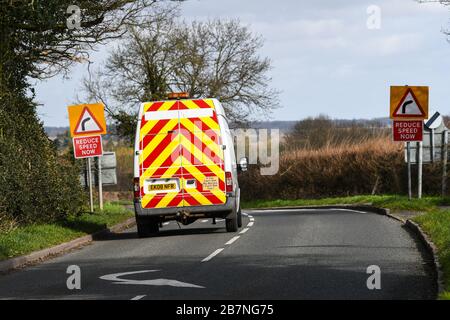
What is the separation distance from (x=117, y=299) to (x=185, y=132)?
876 cm

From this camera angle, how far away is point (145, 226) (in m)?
19.2

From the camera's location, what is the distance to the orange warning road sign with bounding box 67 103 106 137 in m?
22.2

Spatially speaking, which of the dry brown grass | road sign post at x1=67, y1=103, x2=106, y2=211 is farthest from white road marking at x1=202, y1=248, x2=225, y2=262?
the dry brown grass

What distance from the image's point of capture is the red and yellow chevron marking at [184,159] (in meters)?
18.5

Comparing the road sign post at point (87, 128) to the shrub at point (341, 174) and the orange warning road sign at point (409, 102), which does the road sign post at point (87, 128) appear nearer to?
the orange warning road sign at point (409, 102)

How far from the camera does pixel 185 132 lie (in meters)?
18.5

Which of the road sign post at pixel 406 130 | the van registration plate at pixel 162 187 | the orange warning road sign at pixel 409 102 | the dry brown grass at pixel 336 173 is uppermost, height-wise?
the orange warning road sign at pixel 409 102

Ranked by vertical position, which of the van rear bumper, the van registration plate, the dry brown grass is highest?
the van registration plate

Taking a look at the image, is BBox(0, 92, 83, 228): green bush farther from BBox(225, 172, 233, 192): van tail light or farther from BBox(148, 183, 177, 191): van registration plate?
BBox(225, 172, 233, 192): van tail light

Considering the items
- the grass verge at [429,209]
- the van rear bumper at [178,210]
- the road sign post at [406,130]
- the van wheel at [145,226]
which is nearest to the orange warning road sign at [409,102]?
the road sign post at [406,130]

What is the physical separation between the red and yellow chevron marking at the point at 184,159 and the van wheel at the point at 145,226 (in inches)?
18.9

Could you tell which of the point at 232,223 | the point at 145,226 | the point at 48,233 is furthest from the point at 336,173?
the point at 48,233

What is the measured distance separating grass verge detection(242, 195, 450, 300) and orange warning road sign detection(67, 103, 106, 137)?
27.0ft

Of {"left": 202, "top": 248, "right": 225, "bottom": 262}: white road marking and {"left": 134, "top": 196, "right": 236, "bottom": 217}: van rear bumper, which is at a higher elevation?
{"left": 134, "top": 196, "right": 236, "bottom": 217}: van rear bumper
